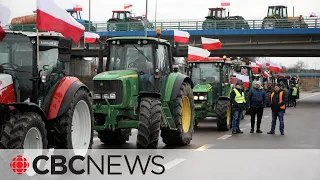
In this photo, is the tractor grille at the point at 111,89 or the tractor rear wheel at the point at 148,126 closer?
the tractor rear wheel at the point at 148,126

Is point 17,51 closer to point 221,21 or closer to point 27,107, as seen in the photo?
point 27,107

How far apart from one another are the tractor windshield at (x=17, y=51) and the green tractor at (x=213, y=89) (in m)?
9.24

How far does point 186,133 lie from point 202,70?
611 centimetres

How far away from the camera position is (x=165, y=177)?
8.55 m

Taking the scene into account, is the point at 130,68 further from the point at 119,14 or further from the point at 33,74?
the point at 119,14

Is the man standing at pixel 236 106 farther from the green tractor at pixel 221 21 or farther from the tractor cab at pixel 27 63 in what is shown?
the green tractor at pixel 221 21

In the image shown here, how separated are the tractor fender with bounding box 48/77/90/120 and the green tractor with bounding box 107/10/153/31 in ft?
115

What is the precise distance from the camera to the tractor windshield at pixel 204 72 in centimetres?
1836

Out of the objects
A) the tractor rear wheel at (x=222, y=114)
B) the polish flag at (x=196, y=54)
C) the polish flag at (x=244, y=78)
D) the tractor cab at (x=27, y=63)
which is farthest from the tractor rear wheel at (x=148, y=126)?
the polish flag at (x=244, y=78)

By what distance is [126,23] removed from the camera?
4597cm

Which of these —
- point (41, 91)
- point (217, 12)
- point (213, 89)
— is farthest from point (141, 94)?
point (217, 12)

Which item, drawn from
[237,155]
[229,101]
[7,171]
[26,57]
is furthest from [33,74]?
[229,101]

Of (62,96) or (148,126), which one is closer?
(62,96)

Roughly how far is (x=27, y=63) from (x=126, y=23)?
38.2m
